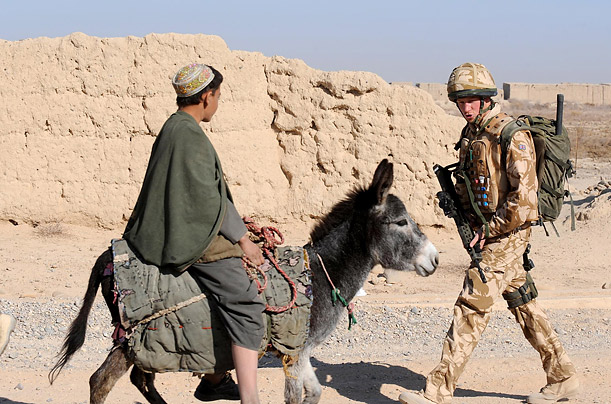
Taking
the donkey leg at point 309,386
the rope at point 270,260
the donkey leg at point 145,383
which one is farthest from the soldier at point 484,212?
the donkey leg at point 145,383

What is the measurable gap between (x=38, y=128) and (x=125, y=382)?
7088 mm

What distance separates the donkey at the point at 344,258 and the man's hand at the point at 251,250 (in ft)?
2.02

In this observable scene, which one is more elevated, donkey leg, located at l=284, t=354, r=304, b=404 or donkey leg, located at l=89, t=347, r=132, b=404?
donkey leg, located at l=89, t=347, r=132, b=404

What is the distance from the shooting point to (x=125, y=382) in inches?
266

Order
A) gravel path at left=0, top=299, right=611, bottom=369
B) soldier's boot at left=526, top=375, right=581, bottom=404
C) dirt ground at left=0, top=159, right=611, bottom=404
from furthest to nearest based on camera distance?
1. gravel path at left=0, top=299, right=611, bottom=369
2. dirt ground at left=0, top=159, right=611, bottom=404
3. soldier's boot at left=526, top=375, right=581, bottom=404

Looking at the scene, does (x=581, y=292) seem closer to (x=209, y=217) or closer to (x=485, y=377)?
(x=485, y=377)

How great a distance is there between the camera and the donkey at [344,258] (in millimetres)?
5188

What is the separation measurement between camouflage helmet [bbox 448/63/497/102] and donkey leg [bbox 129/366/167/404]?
2.85 meters

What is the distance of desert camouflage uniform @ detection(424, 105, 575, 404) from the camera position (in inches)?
213

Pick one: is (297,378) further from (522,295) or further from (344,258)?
(522,295)

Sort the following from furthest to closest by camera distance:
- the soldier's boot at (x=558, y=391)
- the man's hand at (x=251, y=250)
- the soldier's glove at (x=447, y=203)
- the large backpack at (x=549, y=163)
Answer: the soldier's boot at (x=558, y=391), the soldier's glove at (x=447, y=203), the large backpack at (x=549, y=163), the man's hand at (x=251, y=250)

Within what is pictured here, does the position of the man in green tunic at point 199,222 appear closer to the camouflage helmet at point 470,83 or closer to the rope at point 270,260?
the rope at point 270,260

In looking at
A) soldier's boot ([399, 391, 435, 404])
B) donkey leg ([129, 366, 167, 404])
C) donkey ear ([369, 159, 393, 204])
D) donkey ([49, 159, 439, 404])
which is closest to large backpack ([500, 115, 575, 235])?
donkey ([49, 159, 439, 404])

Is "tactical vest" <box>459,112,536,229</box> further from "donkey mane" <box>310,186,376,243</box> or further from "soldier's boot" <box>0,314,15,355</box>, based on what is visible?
"soldier's boot" <box>0,314,15,355</box>
